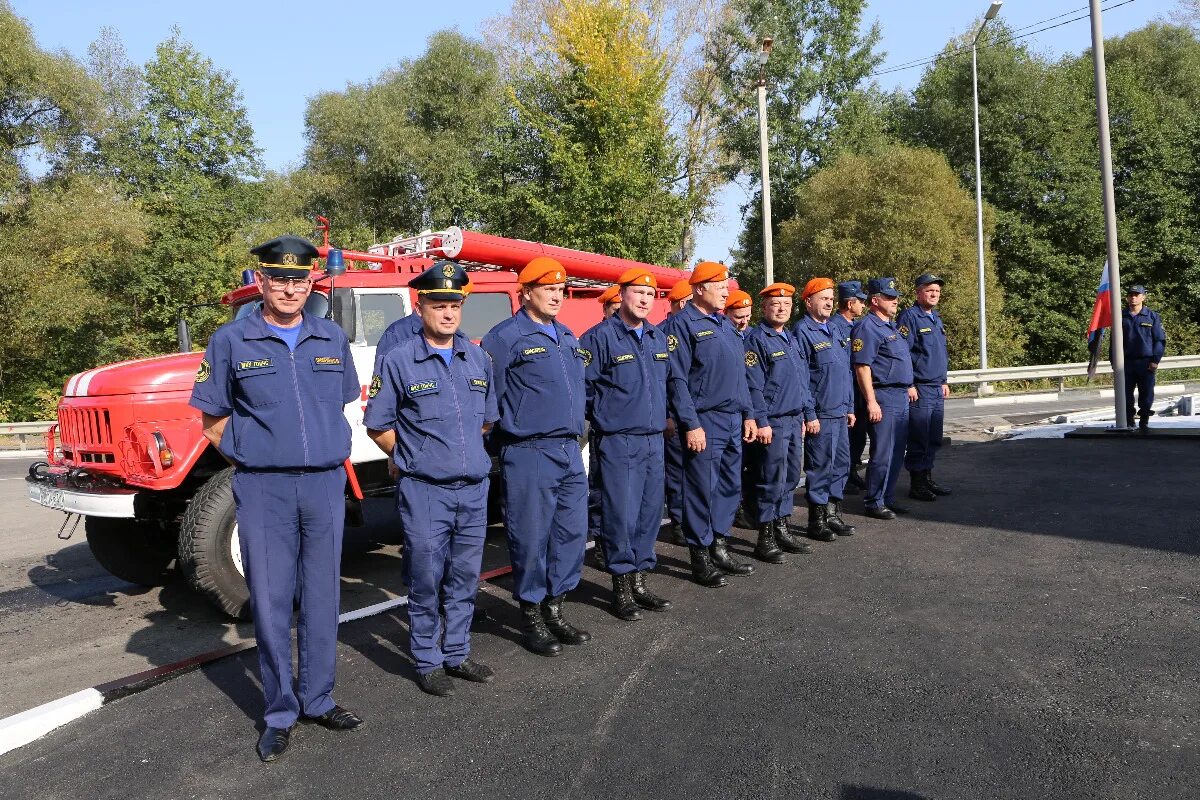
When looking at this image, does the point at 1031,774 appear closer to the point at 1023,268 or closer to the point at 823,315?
the point at 823,315

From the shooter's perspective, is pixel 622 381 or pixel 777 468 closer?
pixel 622 381

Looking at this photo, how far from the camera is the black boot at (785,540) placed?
665 centimetres

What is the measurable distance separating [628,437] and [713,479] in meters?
0.92

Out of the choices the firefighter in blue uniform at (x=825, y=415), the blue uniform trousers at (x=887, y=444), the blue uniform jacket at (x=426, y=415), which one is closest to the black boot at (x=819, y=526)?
the firefighter in blue uniform at (x=825, y=415)

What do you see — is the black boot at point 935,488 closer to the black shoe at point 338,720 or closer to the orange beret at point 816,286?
the orange beret at point 816,286

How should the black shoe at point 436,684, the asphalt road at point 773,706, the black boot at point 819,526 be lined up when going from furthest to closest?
the black boot at point 819,526 → the black shoe at point 436,684 → the asphalt road at point 773,706

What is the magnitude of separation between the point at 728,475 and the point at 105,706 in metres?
3.85

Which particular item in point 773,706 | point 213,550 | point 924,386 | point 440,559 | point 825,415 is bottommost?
point 773,706

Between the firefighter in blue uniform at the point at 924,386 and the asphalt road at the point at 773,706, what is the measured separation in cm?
237

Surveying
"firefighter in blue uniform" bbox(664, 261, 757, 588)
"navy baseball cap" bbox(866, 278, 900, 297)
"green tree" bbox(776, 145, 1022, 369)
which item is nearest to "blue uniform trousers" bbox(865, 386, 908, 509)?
"navy baseball cap" bbox(866, 278, 900, 297)

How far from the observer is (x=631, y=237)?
21.4 meters

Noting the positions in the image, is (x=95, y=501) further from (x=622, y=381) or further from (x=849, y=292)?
(x=849, y=292)

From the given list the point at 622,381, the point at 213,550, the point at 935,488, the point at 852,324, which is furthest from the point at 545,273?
the point at 935,488

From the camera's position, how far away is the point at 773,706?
3836mm
